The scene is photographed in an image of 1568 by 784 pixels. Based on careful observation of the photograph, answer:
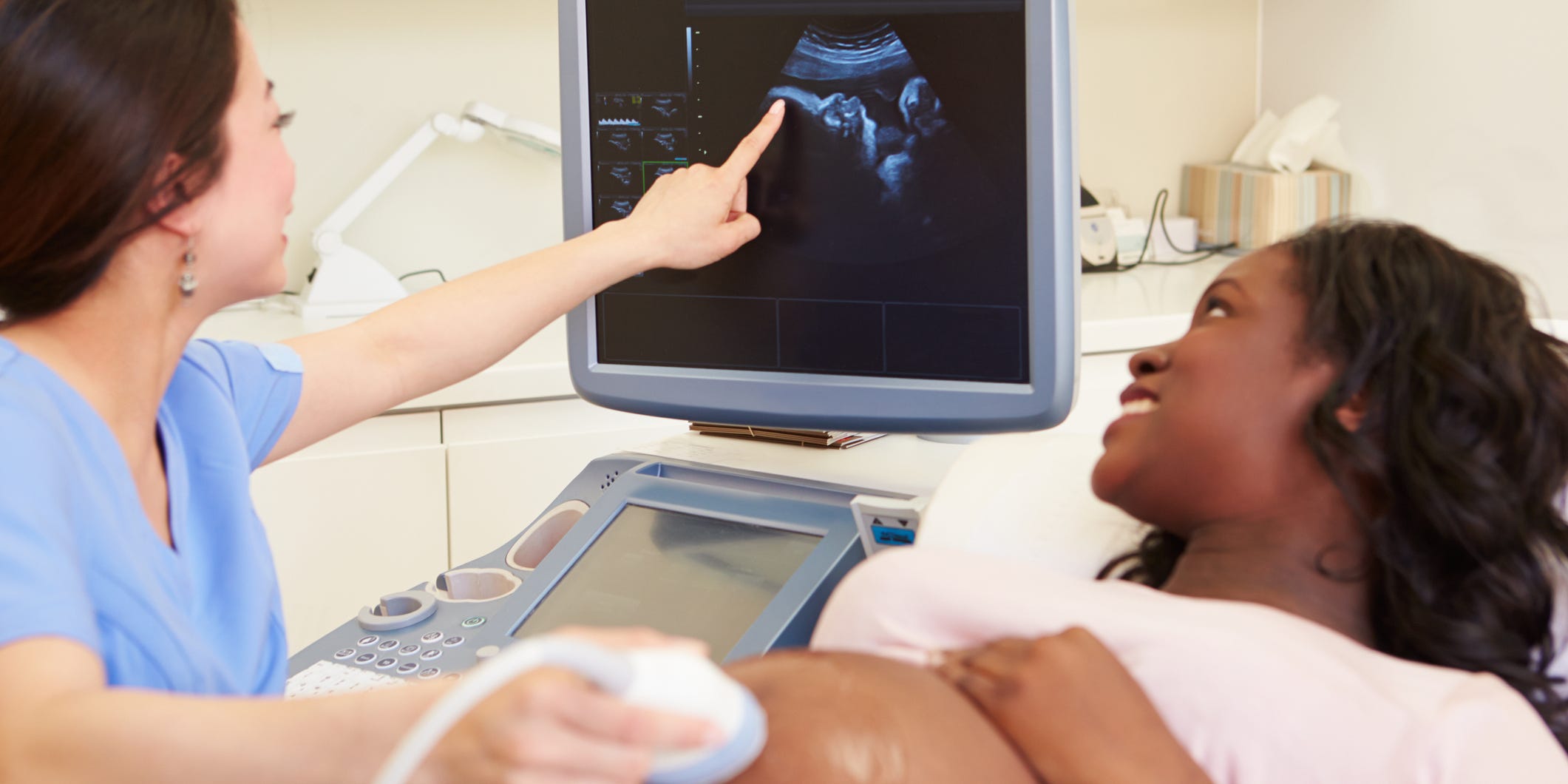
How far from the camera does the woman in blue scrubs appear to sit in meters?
0.64

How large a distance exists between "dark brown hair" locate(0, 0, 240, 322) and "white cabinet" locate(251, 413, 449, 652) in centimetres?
115

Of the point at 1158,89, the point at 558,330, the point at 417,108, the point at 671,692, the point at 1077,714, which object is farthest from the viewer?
the point at 1158,89

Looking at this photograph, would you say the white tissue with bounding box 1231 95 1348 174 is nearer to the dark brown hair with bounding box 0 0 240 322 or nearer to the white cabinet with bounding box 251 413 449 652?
the white cabinet with bounding box 251 413 449 652

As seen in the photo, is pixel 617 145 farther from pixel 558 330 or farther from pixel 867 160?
pixel 558 330

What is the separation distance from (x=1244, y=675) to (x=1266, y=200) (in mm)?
2091

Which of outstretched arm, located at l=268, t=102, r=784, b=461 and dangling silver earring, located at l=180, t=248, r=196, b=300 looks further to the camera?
outstretched arm, located at l=268, t=102, r=784, b=461

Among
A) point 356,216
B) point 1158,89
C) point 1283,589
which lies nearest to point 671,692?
point 1283,589

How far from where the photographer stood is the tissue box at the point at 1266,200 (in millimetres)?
2633

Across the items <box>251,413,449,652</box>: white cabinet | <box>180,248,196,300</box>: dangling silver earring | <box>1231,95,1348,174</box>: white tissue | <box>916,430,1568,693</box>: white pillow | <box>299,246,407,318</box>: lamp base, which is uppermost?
<box>1231,95,1348,174</box>: white tissue

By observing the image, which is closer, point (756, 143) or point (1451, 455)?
point (1451, 455)

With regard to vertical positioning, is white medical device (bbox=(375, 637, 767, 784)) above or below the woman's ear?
below

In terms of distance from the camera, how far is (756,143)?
119cm

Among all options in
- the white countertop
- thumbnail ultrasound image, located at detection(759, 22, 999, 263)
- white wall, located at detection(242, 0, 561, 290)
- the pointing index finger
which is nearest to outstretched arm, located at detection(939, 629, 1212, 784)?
thumbnail ultrasound image, located at detection(759, 22, 999, 263)

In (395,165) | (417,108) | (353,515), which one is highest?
(417,108)
